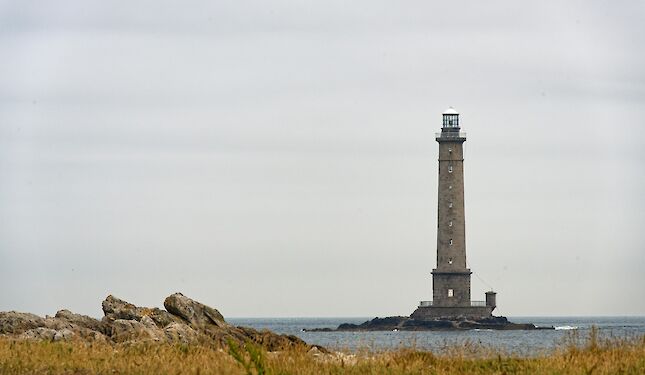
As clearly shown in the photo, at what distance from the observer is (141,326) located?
28.7 meters

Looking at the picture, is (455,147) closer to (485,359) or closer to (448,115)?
(448,115)

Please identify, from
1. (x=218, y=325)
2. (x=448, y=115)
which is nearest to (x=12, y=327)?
(x=218, y=325)

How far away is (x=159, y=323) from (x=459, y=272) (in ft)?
190

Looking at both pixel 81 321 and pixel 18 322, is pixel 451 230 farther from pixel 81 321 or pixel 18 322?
pixel 18 322

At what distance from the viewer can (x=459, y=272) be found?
88375 mm

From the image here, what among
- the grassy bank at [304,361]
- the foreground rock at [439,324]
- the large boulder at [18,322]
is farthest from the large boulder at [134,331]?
the foreground rock at [439,324]

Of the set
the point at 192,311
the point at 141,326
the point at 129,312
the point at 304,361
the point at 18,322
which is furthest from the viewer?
the point at 192,311

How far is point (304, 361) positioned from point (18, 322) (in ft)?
43.5

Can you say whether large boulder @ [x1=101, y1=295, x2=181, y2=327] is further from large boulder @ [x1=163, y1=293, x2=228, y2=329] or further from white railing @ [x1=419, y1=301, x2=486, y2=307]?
white railing @ [x1=419, y1=301, x2=486, y2=307]

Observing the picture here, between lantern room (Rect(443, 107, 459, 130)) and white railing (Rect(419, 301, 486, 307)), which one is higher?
lantern room (Rect(443, 107, 459, 130))

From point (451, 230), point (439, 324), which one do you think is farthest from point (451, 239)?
point (439, 324)

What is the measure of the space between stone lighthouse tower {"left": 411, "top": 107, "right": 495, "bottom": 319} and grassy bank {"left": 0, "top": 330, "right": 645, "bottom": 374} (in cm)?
6682

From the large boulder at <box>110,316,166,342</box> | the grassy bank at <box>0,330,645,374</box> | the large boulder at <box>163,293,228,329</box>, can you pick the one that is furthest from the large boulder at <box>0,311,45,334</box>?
the grassy bank at <box>0,330,645,374</box>

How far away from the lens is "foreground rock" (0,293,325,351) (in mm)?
26922
